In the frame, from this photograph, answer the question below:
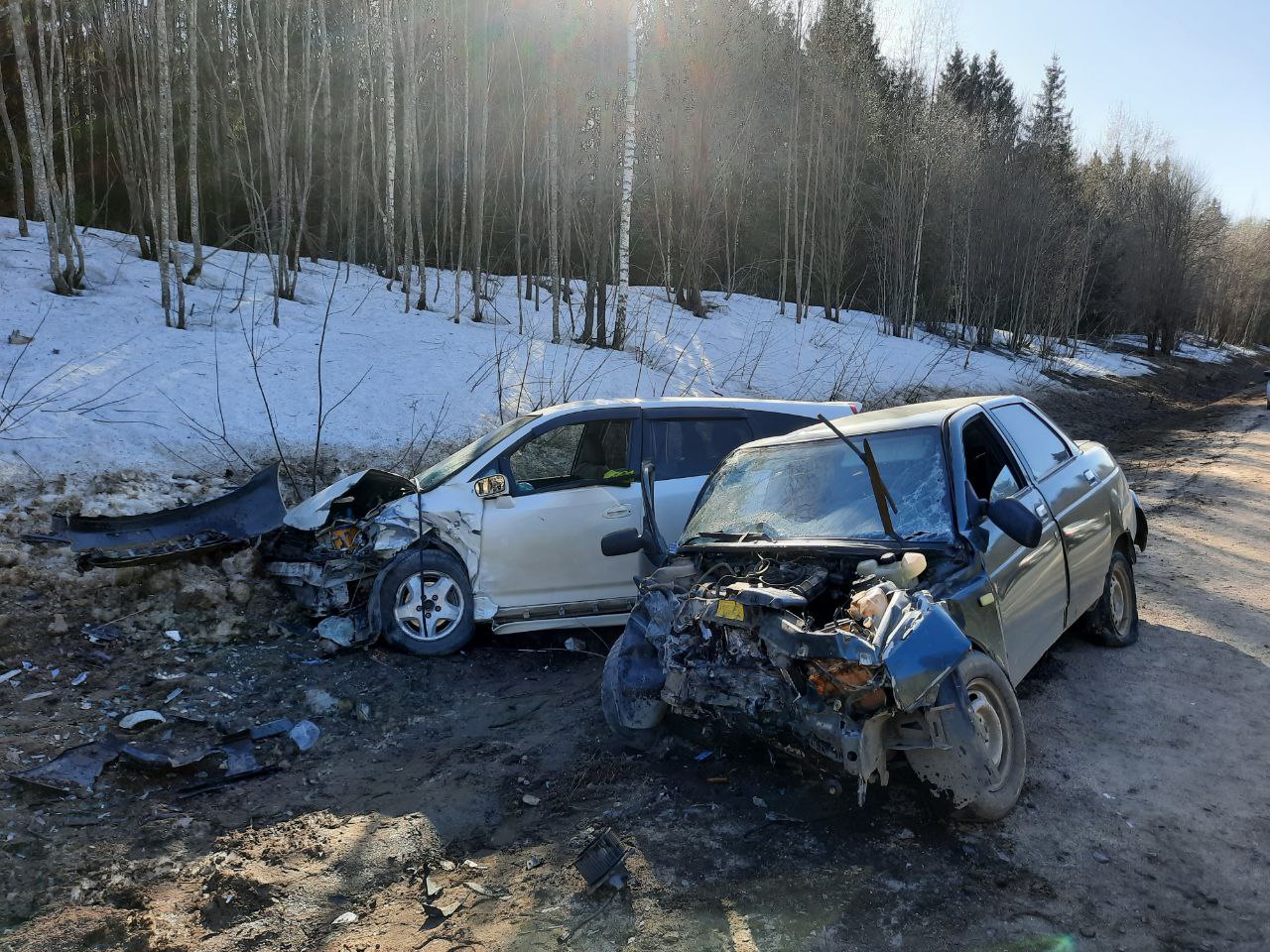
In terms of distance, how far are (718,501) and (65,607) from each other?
16.5ft

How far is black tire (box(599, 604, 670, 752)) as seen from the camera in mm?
4152

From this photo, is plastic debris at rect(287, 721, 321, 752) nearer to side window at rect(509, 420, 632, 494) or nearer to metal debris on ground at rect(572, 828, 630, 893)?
metal debris on ground at rect(572, 828, 630, 893)

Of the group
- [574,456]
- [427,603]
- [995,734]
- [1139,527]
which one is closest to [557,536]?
[574,456]

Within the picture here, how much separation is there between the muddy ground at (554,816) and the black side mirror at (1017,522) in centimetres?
116

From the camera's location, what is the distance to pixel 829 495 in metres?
4.45

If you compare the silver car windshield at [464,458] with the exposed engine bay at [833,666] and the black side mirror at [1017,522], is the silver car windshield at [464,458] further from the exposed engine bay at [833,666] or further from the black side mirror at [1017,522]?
the black side mirror at [1017,522]

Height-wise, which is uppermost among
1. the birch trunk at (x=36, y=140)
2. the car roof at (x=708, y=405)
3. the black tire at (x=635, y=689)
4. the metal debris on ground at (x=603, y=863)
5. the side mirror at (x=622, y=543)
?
the birch trunk at (x=36, y=140)

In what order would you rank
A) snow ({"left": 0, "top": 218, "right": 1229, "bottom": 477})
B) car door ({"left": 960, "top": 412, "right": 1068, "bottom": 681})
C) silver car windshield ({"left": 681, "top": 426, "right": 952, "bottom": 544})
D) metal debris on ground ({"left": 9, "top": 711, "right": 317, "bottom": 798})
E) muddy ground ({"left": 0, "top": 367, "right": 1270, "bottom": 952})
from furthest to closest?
snow ({"left": 0, "top": 218, "right": 1229, "bottom": 477})
metal debris on ground ({"left": 9, "top": 711, "right": 317, "bottom": 798})
silver car windshield ({"left": 681, "top": 426, "right": 952, "bottom": 544})
car door ({"left": 960, "top": 412, "right": 1068, "bottom": 681})
muddy ground ({"left": 0, "top": 367, "right": 1270, "bottom": 952})

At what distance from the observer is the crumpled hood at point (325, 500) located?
258 inches

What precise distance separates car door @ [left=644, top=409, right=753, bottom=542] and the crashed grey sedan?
110 centimetres

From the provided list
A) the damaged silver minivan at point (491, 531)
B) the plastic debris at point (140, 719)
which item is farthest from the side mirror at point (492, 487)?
the plastic debris at point (140, 719)

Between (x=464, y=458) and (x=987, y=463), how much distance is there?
379 cm

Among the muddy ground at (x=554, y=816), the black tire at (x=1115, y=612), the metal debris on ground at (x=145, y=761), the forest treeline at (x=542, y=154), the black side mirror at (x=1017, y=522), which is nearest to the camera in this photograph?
the muddy ground at (x=554, y=816)

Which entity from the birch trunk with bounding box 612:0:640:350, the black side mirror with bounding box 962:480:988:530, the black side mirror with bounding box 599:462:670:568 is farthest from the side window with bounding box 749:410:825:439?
the birch trunk with bounding box 612:0:640:350
